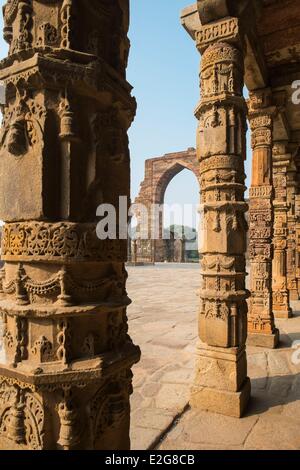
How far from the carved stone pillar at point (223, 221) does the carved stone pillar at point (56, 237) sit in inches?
70.0

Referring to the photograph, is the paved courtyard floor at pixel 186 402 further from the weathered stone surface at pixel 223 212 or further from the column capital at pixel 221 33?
the column capital at pixel 221 33

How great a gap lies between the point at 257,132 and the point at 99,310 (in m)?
4.64

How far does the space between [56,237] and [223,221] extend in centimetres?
201

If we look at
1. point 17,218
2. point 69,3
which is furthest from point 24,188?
Result: point 69,3

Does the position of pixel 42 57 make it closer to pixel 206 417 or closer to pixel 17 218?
pixel 17 218

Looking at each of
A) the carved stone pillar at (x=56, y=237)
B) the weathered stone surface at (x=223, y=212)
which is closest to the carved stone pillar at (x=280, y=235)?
the weathered stone surface at (x=223, y=212)

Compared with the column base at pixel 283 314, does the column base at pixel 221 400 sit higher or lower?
higher

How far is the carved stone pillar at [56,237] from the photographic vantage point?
1202 mm

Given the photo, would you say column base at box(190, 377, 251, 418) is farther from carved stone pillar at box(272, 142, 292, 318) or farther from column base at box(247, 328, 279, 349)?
carved stone pillar at box(272, 142, 292, 318)

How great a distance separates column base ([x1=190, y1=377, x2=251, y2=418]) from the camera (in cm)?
276

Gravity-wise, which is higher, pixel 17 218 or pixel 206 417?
pixel 17 218

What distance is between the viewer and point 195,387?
9.75ft

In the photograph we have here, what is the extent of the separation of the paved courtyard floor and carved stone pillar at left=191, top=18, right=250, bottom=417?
0.74 ft

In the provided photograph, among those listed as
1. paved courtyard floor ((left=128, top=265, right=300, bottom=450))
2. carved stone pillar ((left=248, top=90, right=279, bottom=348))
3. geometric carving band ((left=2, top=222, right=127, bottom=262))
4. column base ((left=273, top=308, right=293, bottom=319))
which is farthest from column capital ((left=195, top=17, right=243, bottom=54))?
column base ((left=273, top=308, right=293, bottom=319))
